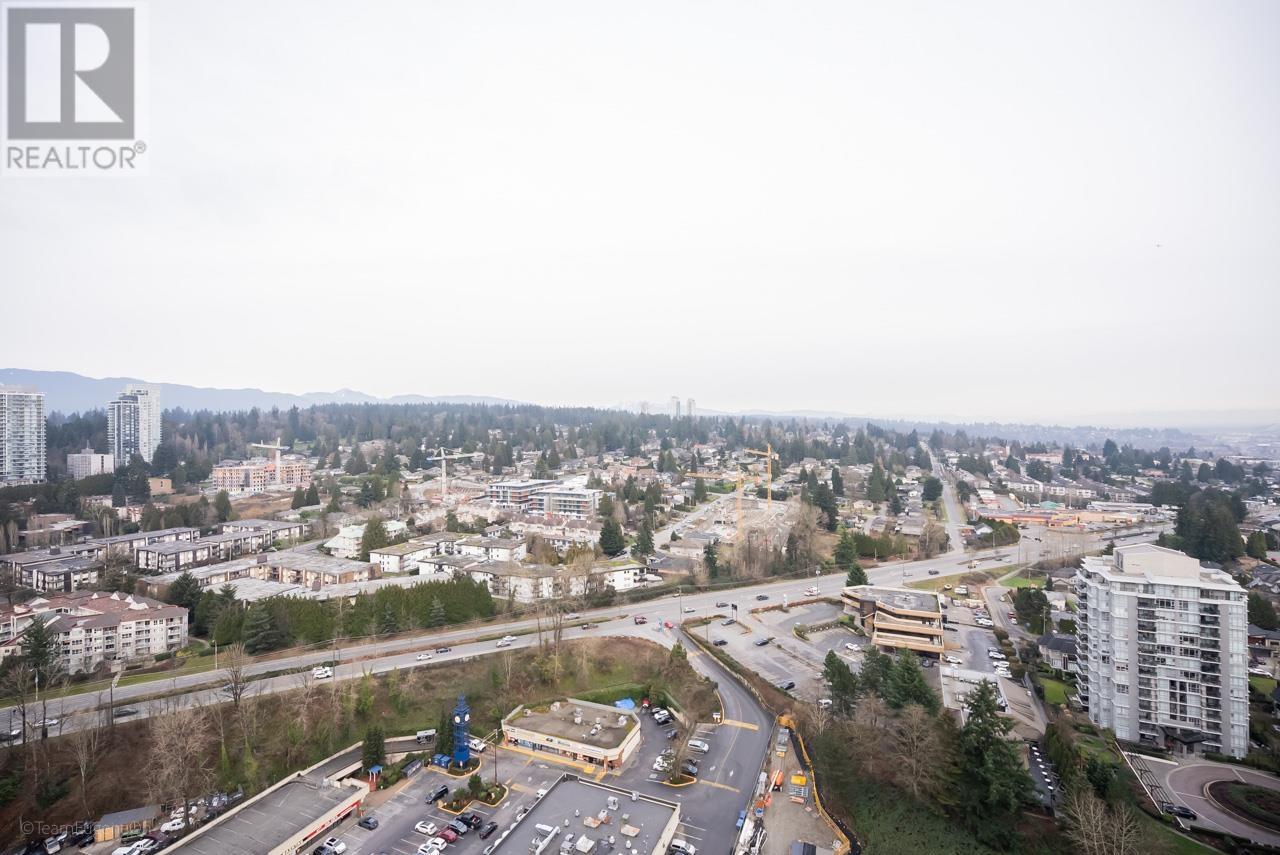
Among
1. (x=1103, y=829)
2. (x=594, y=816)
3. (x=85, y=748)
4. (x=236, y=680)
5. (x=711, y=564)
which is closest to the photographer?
(x=1103, y=829)

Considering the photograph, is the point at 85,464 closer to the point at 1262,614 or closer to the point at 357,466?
the point at 357,466

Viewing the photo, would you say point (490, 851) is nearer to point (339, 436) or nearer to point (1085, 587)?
point (1085, 587)

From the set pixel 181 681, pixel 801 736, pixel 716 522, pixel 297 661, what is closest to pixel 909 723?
pixel 801 736

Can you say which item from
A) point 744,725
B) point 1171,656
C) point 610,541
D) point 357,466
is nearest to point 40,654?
point 744,725

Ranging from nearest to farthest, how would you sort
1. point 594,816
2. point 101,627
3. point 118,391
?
point 594,816 → point 101,627 → point 118,391

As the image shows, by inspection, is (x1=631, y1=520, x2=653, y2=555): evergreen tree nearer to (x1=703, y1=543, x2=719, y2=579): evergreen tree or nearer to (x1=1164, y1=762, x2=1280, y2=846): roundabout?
(x1=703, y1=543, x2=719, y2=579): evergreen tree
